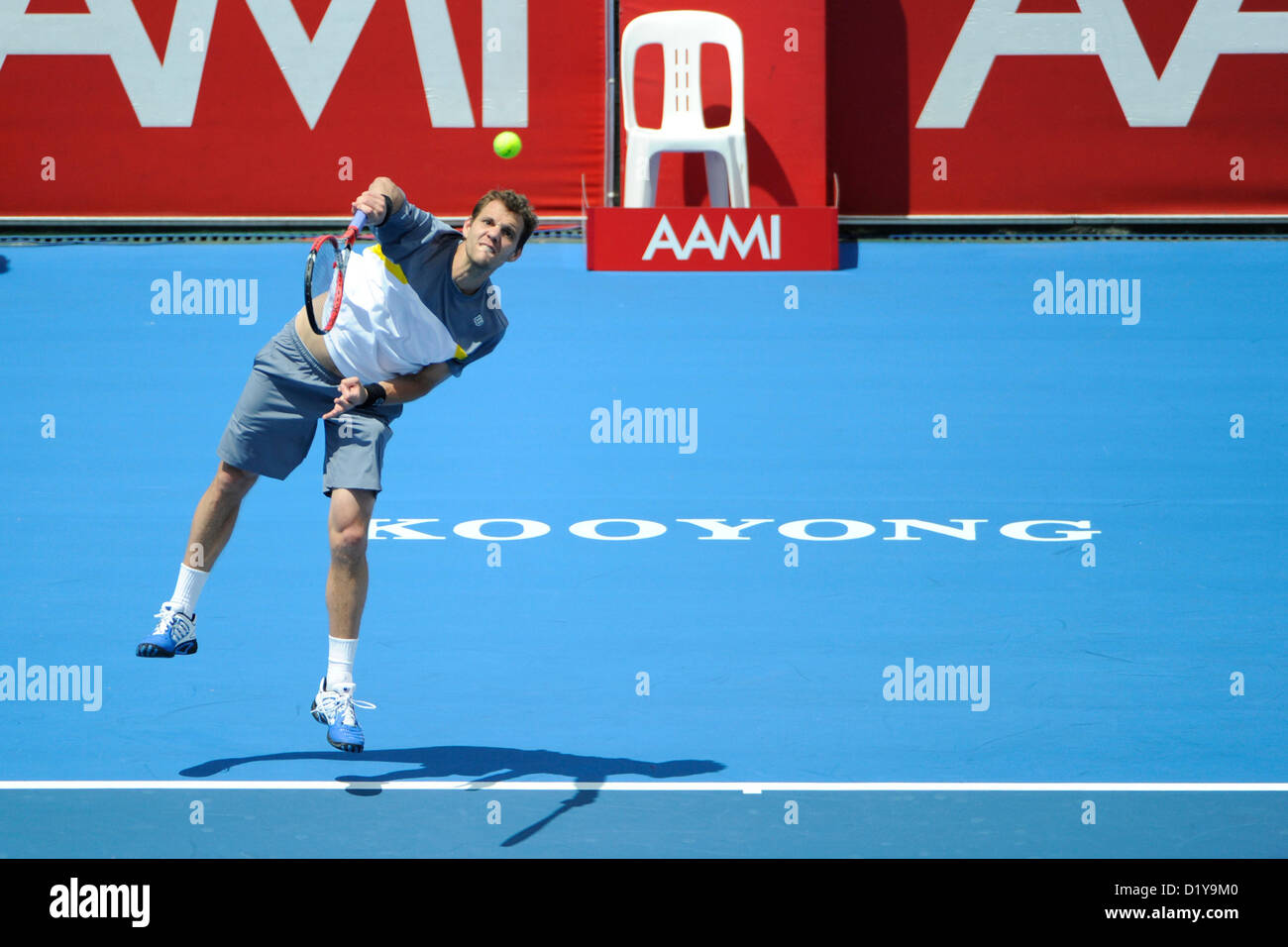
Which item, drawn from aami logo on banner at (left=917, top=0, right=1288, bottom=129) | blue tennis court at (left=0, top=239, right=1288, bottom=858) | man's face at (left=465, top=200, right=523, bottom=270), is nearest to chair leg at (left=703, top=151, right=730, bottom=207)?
blue tennis court at (left=0, top=239, right=1288, bottom=858)

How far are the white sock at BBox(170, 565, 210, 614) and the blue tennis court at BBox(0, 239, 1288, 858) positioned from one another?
1.35ft

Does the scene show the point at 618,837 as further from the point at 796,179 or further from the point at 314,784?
the point at 796,179

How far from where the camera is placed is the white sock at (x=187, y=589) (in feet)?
16.8

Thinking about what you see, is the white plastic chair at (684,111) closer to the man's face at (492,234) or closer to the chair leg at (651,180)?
the chair leg at (651,180)

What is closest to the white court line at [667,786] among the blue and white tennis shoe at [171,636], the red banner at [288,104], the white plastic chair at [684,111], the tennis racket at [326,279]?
the blue and white tennis shoe at [171,636]

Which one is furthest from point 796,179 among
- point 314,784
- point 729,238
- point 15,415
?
point 314,784

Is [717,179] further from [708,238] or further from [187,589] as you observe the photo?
[187,589]

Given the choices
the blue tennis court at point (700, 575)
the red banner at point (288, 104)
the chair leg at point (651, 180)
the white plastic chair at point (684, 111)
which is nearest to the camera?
the blue tennis court at point (700, 575)

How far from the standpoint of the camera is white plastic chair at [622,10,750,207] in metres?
11.9

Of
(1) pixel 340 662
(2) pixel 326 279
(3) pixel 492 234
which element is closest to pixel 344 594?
(1) pixel 340 662

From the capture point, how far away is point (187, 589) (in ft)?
16.8

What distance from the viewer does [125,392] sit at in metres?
9.66

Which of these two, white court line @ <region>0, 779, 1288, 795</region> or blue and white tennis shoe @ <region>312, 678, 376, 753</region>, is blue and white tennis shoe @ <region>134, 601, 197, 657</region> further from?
blue and white tennis shoe @ <region>312, 678, 376, 753</region>

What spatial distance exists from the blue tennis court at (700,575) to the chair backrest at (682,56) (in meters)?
1.35
